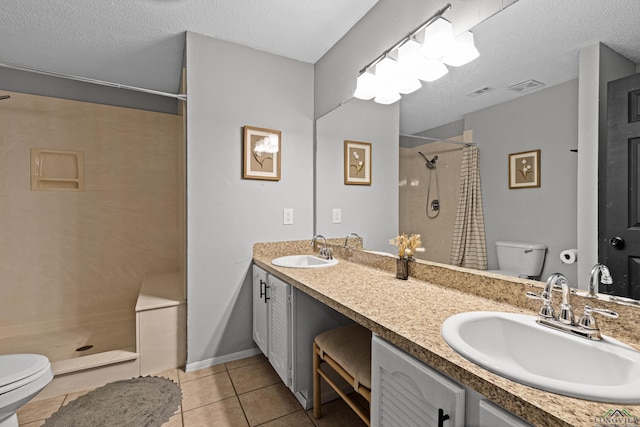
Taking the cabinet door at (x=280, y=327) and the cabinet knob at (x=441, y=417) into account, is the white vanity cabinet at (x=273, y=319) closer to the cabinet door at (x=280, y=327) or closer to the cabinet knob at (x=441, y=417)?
the cabinet door at (x=280, y=327)

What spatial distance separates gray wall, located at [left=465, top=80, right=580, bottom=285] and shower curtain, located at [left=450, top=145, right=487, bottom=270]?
0.09 ft

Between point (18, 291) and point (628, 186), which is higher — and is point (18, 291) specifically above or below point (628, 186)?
below

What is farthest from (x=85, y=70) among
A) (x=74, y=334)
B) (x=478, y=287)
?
(x=478, y=287)

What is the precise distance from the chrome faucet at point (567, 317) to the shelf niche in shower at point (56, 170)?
3489mm

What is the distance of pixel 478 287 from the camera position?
123cm

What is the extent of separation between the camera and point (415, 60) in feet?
5.13

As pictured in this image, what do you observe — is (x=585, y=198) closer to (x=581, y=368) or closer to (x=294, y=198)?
(x=581, y=368)

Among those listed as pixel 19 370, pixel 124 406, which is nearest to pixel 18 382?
pixel 19 370

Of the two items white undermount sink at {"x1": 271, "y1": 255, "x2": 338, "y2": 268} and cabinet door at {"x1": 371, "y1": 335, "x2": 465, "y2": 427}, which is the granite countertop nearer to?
cabinet door at {"x1": 371, "y1": 335, "x2": 465, "y2": 427}

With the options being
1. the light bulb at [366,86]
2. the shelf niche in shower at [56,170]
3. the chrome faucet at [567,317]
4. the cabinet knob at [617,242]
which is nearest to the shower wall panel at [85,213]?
the shelf niche in shower at [56,170]

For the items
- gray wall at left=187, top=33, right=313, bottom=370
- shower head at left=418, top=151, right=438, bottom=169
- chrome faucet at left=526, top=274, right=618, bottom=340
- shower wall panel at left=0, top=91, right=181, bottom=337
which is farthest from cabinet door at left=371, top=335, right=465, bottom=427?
shower wall panel at left=0, top=91, right=181, bottom=337

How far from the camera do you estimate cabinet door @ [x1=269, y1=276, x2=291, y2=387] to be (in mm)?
1606

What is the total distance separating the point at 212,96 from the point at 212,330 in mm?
1654

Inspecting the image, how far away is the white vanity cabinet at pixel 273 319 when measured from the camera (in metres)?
1.61
